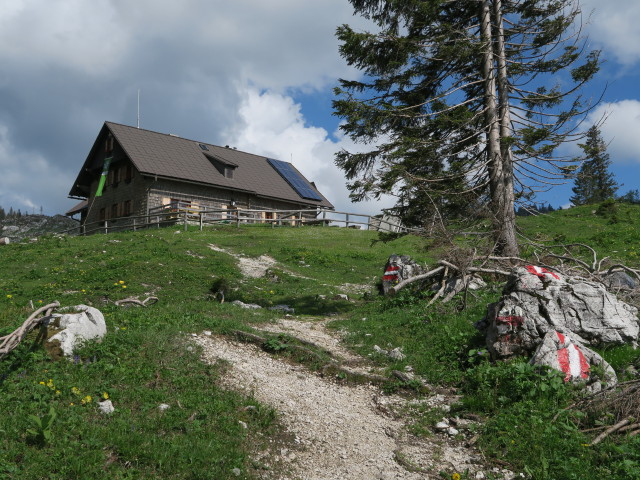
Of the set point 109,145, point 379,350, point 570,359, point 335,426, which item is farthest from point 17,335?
point 109,145

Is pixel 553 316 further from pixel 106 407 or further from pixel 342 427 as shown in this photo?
pixel 106 407

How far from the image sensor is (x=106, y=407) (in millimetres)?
5977

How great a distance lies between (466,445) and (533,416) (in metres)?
0.91

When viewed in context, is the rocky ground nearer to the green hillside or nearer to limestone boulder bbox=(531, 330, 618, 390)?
the green hillside

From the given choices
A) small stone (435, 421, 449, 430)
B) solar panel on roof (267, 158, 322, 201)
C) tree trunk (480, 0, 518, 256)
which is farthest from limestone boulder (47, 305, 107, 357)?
solar panel on roof (267, 158, 322, 201)

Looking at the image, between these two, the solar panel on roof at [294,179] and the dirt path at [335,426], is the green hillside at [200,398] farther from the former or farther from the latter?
the solar panel on roof at [294,179]

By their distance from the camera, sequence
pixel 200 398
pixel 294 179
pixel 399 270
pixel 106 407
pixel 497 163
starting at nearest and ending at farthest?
pixel 106 407 → pixel 200 398 → pixel 497 163 → pixel 399 270 → pixel 294 179

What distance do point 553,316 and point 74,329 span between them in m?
7.58

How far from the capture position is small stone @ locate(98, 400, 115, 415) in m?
5.92

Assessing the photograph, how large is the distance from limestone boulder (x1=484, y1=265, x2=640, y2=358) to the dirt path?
5.30 feet

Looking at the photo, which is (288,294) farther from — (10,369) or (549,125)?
(10,369)

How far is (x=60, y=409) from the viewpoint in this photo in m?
5.79

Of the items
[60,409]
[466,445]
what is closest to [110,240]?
[60,409]

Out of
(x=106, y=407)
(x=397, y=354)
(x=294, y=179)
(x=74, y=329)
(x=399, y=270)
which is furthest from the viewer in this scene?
(x=294, y=179)
